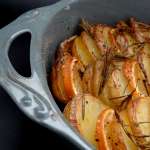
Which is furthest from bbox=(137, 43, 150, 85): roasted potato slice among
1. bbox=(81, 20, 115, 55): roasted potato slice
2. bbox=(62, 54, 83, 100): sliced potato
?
bbox=(62, 54, 83, 100): sliced potato

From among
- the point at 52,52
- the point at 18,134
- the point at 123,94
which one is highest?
the point at 52,52

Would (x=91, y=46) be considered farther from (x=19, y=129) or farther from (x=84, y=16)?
(x=19, y=129)

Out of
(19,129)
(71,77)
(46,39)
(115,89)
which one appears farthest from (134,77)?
(19,129)

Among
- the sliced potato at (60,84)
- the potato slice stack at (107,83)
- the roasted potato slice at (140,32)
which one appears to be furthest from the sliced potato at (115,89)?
the roasted potato slice at (140,32)

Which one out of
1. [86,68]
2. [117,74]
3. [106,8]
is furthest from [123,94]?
[106,8]

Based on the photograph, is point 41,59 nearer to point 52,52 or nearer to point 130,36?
point 52,52

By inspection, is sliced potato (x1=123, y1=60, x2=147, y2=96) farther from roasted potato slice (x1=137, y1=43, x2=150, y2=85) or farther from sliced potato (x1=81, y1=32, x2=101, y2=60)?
sliced potato (x1=81, y1=32, x2=101, y2=60)
